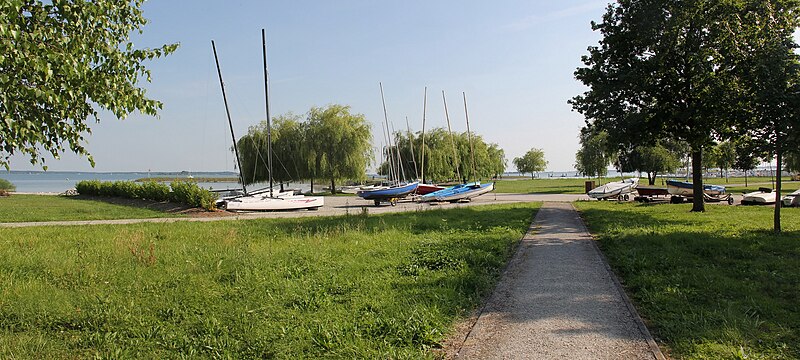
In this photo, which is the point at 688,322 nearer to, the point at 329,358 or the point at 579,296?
the point at 579,296

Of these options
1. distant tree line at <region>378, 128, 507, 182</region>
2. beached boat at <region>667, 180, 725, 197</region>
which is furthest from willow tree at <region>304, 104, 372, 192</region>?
beached boat at <region>667, 180, 725, 197</region>

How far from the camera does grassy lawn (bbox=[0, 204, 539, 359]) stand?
15.1ft

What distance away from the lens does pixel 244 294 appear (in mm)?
6305

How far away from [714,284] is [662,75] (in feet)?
44.0

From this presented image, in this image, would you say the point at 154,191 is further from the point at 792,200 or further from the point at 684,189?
the point at 792,200

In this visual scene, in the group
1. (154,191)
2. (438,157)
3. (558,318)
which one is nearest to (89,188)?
(154,191)

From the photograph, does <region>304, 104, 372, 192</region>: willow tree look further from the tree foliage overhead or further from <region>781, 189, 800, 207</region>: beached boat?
<region>781, 189, 800, 207</region>: beached boat

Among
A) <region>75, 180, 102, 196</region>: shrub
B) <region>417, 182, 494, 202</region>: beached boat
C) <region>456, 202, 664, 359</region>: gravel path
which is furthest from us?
<region>75, 180, 102, 196</region>: shrub

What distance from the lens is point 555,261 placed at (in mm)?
8586

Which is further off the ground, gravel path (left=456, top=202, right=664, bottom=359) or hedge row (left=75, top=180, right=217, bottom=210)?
hedge row (left=75, top=180, right=217, bottom=210)

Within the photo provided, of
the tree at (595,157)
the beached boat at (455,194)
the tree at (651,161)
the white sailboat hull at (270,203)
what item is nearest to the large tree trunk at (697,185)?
the beached boat at (455,194)

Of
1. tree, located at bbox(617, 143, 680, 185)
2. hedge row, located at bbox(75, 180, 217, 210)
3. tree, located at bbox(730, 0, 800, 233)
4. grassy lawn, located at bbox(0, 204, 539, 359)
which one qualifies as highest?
tree, located at bbox(730, 0, 800, 233)

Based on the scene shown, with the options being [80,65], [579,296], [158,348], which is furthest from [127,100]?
[579,296]

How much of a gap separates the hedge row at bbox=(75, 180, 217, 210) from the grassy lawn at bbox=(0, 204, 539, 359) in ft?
34.3
